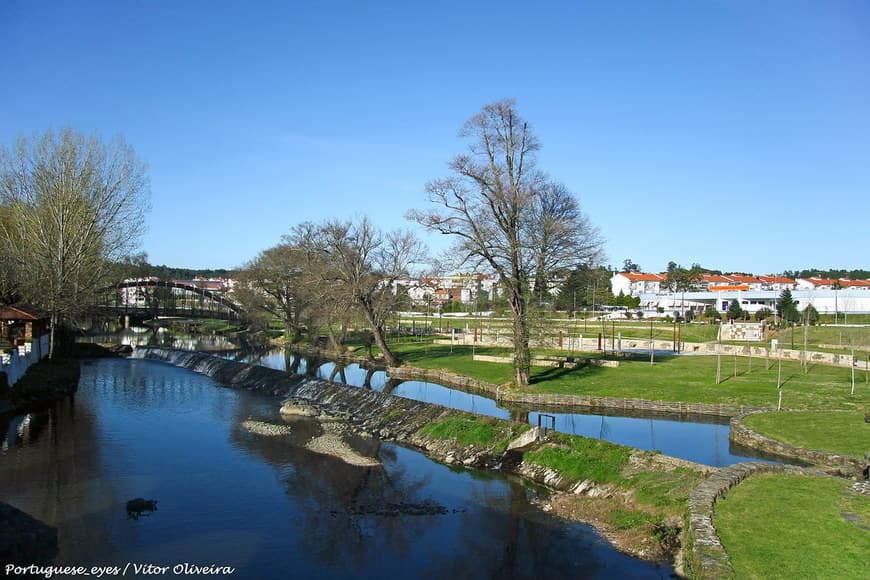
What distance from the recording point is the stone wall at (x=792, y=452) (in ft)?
67.5

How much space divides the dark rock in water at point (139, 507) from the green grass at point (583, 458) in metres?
13.1

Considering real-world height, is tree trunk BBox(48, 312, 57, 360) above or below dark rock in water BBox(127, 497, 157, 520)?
above

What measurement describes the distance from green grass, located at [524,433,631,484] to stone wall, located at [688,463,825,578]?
10.9 feet

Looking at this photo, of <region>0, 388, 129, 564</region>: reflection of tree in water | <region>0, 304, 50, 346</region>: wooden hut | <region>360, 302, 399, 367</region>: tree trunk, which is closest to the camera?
<region>0, 388, 129, 564</region>: reflection of tree in water

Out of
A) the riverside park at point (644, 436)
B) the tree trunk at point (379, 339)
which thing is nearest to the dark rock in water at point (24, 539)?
the riverside park at point (644, 436)

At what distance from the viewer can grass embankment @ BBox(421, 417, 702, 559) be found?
17375mm

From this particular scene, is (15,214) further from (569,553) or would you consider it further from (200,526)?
(569,553)

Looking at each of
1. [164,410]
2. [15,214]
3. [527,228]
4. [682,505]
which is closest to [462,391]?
[527,228]

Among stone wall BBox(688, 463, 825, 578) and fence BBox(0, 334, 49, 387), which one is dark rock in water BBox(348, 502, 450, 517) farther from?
fence BBox(0, 334, 49, 387)

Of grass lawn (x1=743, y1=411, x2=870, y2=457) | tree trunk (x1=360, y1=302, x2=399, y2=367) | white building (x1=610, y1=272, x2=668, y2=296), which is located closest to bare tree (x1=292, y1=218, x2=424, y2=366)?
tree trunk (x1=360, y1=302, x2=399, y2=367)

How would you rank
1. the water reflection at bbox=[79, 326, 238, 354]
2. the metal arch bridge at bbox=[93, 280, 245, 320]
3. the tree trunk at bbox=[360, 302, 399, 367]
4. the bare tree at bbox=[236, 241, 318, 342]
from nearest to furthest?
the tree trunk at bbox=[360, 302, 399, 367], the bare tree at bbox=[236, 241, 318, 342], the water reflection at bbox=[79, 326, 238, 354], the metal arch bridge at bbox=[93, 280, 245, 320]

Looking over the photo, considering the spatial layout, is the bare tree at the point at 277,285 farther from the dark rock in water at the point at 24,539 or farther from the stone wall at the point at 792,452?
the dark rock in water at the point at 24,539

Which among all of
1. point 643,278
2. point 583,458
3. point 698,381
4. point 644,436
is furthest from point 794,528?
point 643,278

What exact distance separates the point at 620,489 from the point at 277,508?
10920mm
